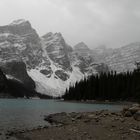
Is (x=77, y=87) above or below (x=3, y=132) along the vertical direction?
above

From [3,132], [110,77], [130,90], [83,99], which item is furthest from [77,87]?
[3,132]

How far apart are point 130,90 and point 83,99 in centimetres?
3584

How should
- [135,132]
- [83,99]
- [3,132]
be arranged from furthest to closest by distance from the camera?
[83,99] < [3,132] < [135,132]

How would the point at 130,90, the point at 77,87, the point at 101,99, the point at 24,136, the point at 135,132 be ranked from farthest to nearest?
the point at 77,87 < the point at 101,99 < the point at 130,90 < the point at 24,136 < the point at 135,132

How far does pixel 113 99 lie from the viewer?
161750mm

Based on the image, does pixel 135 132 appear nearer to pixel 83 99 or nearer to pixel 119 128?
pixel 119 128

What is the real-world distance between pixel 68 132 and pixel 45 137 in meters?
2.95

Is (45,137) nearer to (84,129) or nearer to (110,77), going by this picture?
(84,129)

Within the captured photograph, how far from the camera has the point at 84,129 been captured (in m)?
37.0

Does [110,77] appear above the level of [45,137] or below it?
above

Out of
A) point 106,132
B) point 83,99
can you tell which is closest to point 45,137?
point 106,132

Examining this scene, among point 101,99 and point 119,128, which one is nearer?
point 119,128

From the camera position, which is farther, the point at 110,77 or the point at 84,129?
the point at 110,77

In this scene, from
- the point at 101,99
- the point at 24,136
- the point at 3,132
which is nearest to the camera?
the point at 24,136
